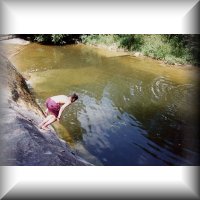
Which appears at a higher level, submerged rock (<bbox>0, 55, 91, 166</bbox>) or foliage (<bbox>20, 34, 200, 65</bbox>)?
foliage (<bbox>20, 34, 200, 65</bbox>)

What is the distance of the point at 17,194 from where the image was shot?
4078mm

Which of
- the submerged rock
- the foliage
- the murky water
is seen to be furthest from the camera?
the foliage

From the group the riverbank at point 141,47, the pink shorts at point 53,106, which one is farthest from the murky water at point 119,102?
the pink shorts at point 53,106

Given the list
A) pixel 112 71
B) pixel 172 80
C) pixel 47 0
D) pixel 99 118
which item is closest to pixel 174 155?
pixel 99 118

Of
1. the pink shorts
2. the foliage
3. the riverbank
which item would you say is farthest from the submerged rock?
the riverbank

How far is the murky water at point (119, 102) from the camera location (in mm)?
5074

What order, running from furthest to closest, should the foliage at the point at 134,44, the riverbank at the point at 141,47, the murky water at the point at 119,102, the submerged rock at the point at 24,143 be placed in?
the riverbank at the point at 141,47 → the foliage at the point at 134,44 → the murky water at the point at 119,102 → the submerged rock at the point at 24,143

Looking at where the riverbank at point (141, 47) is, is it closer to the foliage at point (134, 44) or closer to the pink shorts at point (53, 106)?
the foliage at point (134, 44)

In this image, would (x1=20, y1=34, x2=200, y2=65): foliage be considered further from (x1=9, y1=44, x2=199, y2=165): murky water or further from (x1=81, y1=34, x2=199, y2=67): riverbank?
(x1=9, y1=44, x2=199, y2=165): murky water

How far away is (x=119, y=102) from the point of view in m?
7.42

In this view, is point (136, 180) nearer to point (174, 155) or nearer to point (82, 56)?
point (174, 155)

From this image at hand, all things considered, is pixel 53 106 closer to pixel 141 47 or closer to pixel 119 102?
pixel 119 102

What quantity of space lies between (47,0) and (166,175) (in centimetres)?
269

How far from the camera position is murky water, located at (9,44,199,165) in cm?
507
